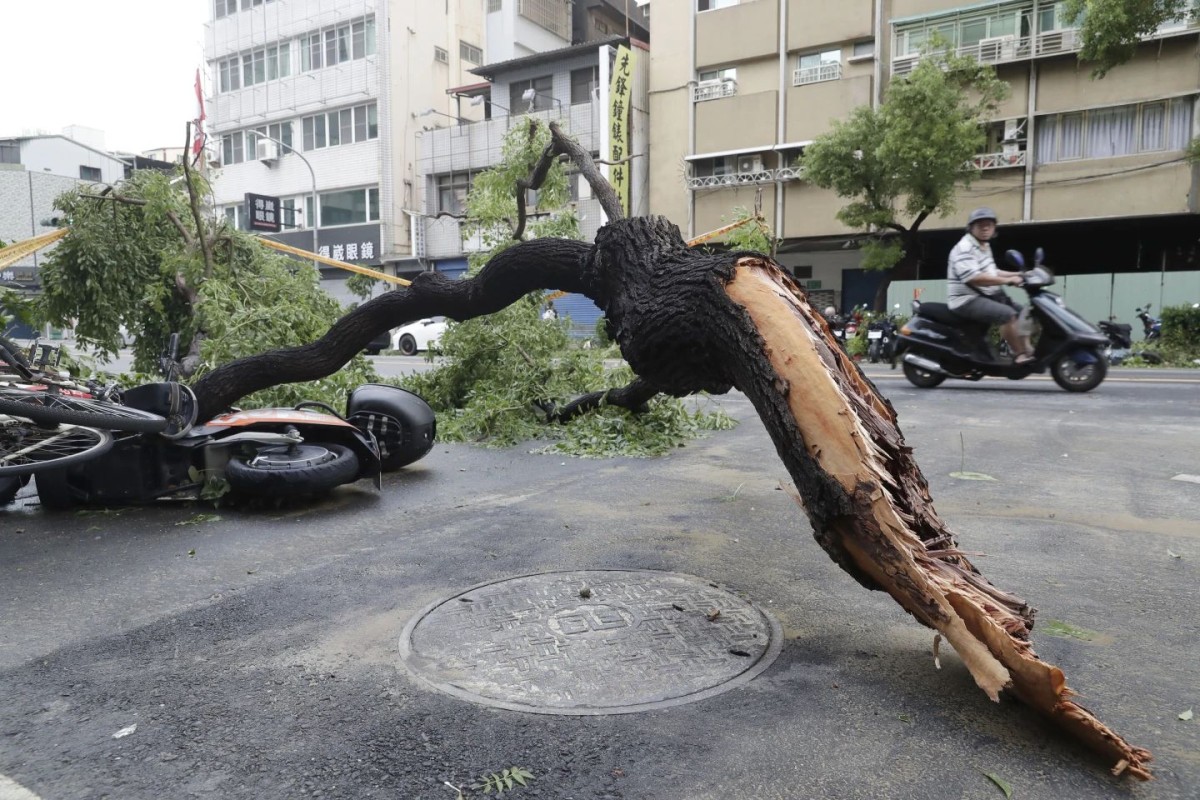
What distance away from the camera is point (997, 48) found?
80.8 ft

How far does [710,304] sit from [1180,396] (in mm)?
9069

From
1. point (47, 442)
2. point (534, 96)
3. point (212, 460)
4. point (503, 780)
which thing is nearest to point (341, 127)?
point (534, 96)

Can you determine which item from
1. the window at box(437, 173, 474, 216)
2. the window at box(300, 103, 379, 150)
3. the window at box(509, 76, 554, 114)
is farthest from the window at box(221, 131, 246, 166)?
the window at box(509, 76, 554, 114)

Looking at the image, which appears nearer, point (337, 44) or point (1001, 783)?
point (1001, 783)

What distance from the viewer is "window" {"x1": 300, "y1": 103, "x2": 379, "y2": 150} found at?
3809 centimetres

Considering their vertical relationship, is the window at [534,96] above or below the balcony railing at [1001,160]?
above

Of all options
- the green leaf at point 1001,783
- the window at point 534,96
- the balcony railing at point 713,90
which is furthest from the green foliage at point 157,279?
the window at point 534,96

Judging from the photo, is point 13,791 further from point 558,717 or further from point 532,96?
point 532,96

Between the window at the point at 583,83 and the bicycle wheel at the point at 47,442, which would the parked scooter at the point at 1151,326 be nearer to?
the bicycle wheel at the point at 47,442

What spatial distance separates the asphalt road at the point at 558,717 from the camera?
2430 mm

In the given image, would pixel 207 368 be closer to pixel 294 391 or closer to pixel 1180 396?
pixel 294 391

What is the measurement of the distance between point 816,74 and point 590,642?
28.4 m

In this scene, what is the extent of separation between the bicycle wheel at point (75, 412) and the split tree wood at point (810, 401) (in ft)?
7.53

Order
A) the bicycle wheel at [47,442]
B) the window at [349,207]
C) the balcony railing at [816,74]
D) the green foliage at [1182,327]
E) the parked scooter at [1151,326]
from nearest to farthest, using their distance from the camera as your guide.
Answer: the bicycle wheel at [47,442] → the green foliage at [1182,327] → the parked scooter at [1151,326] → the balcony railing at [816,74] → the window at [349,207]
